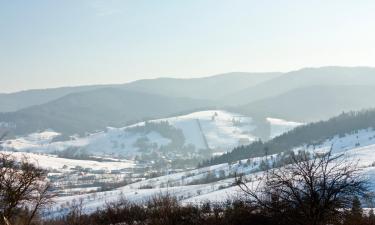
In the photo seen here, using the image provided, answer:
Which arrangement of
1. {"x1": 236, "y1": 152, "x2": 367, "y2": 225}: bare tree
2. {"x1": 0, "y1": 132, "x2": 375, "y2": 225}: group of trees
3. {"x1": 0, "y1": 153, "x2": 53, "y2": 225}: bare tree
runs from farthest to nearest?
1. {"x1": 0, "y1": 153, "x2": 53, "y2": 225}: bare tree
2. {"x1": 0, "y1": 132, "x2": 375, "y2": 225}: group of trees
3. {"x1": 236, "y1": 152, "x2": 367, "y2": 225}: bare tree

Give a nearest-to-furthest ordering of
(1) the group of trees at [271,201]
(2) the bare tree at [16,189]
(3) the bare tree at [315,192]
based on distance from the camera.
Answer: (3) the bare tree at [315,192] < (1) the group of trees at [271,201] < (2) the bare tree at [16,189]

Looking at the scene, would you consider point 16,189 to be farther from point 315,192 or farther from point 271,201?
point 315,192

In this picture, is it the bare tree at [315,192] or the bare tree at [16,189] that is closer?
the bare tree at [315,192]

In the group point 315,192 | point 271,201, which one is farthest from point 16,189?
point 315,192

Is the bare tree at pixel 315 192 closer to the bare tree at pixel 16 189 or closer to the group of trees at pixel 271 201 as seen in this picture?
the group of trees at pixel 271 201

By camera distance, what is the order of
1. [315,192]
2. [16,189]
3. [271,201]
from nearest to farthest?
[315,192] → [271,201] → [16,189]

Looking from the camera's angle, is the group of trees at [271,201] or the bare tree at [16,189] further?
the bare tree at [16,189]

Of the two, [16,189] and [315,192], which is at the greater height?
[315,192]

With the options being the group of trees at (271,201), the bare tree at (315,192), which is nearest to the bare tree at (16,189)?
the group of trees at (271,201)

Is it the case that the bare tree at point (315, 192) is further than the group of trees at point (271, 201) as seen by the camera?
No

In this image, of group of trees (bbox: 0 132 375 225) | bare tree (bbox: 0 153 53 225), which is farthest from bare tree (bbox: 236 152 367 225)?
bare tree (bbox: 0 153 53 225)

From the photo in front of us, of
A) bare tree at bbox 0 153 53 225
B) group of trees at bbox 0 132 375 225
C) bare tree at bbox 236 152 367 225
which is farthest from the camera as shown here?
bare tree at bbox 0 153 53 225

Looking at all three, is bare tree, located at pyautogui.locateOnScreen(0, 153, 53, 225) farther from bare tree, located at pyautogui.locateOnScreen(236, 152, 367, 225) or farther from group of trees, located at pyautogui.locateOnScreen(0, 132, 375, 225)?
bare tree, located at pyautogui.locateOnScreen(236, 152, 367, 225)

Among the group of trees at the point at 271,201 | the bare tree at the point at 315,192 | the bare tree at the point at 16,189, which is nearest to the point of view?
the bare tree at the point at 315,192
